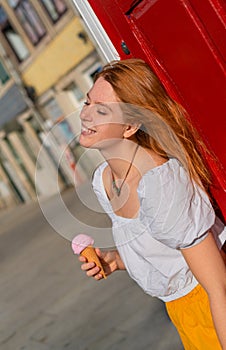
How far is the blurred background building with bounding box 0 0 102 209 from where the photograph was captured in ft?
39.5

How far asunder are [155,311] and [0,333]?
5.10ft

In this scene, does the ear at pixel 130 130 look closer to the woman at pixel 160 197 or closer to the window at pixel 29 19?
the woman at pixel 160 197

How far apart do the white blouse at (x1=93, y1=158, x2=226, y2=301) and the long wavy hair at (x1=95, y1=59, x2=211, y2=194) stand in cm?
6

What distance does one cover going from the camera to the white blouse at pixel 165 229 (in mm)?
1397

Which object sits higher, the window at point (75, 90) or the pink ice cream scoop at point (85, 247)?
the window at point (75, 90)

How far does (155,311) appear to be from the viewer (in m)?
4.02

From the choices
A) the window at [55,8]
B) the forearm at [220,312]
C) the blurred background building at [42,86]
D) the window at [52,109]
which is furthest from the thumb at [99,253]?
the window at [52,109]

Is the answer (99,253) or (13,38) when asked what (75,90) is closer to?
(13,38)

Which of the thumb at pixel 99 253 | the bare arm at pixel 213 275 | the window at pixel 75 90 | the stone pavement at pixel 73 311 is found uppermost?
the window at pixel 75 90

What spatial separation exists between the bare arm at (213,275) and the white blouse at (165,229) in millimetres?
29

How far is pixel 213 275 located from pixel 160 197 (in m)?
0.24

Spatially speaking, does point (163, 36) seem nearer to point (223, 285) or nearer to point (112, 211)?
point (112, 211)

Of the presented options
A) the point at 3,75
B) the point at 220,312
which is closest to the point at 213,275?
the point at 220,312

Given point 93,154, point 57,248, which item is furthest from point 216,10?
point 93,154
